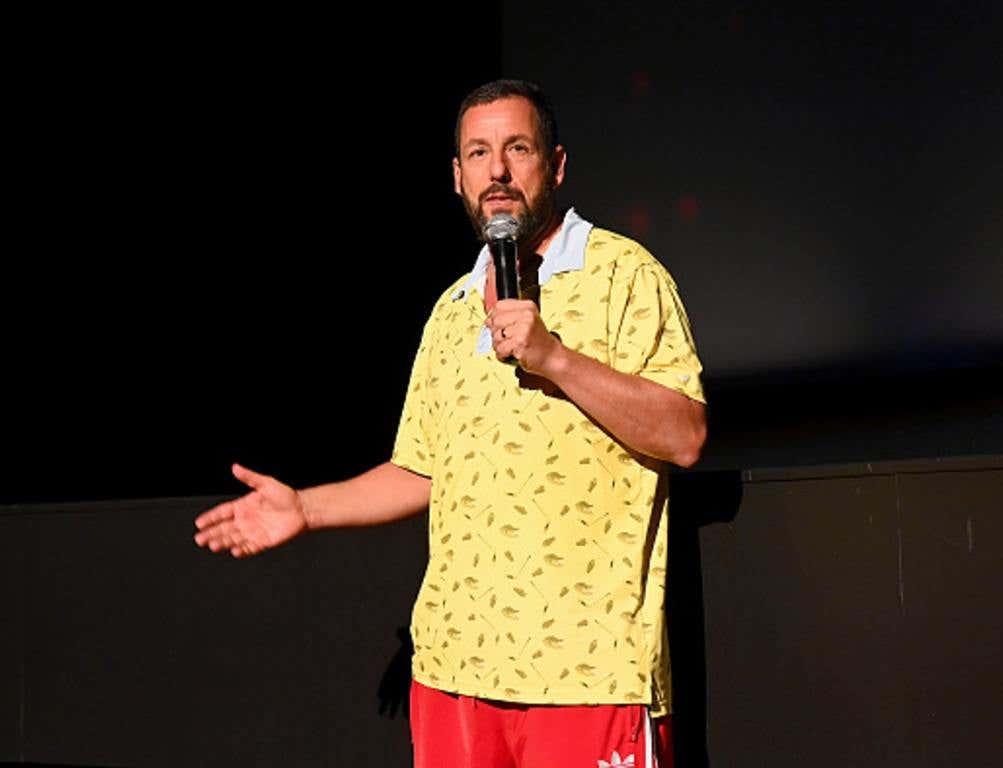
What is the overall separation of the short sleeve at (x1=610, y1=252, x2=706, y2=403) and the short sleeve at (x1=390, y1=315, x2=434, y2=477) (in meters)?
0.32

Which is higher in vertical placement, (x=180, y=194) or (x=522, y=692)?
(x=180, y=194)

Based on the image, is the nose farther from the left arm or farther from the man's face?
the left arm

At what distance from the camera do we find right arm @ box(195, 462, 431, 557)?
2.02m

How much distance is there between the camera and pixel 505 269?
1729 mm

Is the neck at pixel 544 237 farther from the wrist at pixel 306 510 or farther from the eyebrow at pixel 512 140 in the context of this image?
the wrist at pixel 306 510

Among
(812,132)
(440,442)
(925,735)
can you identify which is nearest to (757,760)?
(925,735)

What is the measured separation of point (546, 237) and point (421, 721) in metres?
0.61

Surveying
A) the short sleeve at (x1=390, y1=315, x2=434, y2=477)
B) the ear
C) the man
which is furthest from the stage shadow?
the ear

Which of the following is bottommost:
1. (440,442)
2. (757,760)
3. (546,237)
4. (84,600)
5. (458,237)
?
(757,760)

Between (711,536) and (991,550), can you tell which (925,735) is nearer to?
(991,550)

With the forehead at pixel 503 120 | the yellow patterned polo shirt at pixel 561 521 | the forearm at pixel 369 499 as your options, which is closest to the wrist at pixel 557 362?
the yellow patterned polo shirt at pixel 561 521

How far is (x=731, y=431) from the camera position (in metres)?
3.34

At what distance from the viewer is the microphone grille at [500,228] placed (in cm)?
178

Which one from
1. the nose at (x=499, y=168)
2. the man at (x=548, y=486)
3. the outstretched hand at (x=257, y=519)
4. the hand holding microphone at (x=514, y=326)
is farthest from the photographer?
the outstretched hand at (x=257, y=519)
